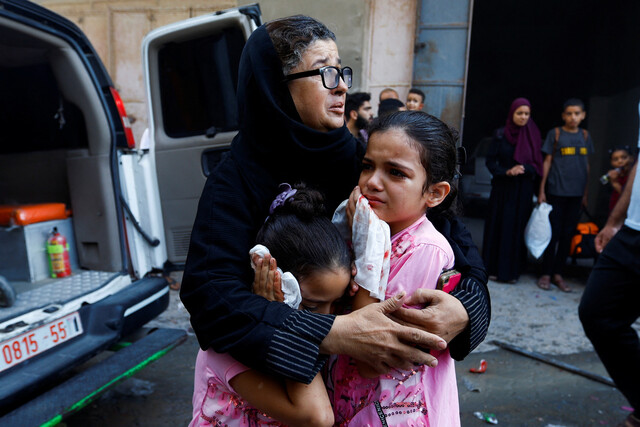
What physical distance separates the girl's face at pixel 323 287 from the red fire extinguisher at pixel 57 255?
2723 mm

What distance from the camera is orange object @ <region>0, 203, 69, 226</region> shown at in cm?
315

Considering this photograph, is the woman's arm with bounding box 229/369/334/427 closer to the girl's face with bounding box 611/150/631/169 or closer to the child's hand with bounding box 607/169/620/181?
the child's hand with bounding box 607/169/620/181

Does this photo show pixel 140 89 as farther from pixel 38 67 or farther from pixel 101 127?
pixel 101 127

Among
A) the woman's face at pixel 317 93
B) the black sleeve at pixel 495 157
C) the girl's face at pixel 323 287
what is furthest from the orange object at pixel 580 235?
the girl's face at pixel 323 287

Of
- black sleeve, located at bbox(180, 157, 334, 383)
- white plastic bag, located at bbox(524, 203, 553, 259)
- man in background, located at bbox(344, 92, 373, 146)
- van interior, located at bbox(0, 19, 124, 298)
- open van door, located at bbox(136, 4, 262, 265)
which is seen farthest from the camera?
white plastic bag, located at bbox(524, 203, 553, 259)

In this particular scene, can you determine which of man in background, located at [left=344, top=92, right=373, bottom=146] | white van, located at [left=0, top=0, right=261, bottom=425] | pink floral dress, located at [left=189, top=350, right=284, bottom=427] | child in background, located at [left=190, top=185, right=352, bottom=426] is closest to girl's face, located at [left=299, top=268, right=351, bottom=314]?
child in background, located at [left=190, top=185, right=352, bottom=426]

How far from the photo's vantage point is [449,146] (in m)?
1.34

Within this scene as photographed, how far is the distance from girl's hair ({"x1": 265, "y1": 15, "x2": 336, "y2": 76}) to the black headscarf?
2cm

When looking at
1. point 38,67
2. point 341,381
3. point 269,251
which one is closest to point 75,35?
point 38,67

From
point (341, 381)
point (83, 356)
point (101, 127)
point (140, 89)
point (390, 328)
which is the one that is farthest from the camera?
point (140, 89)

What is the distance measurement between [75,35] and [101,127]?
58cm

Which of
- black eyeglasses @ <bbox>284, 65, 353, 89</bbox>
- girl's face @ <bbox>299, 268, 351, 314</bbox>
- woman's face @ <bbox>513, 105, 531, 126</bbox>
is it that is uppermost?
black eyeglasses @ <bbox>284, 65, 353, 89</bbox>

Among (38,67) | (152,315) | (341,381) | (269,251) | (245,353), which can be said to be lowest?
(152,315)

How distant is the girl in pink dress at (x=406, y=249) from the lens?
1.20 metres
